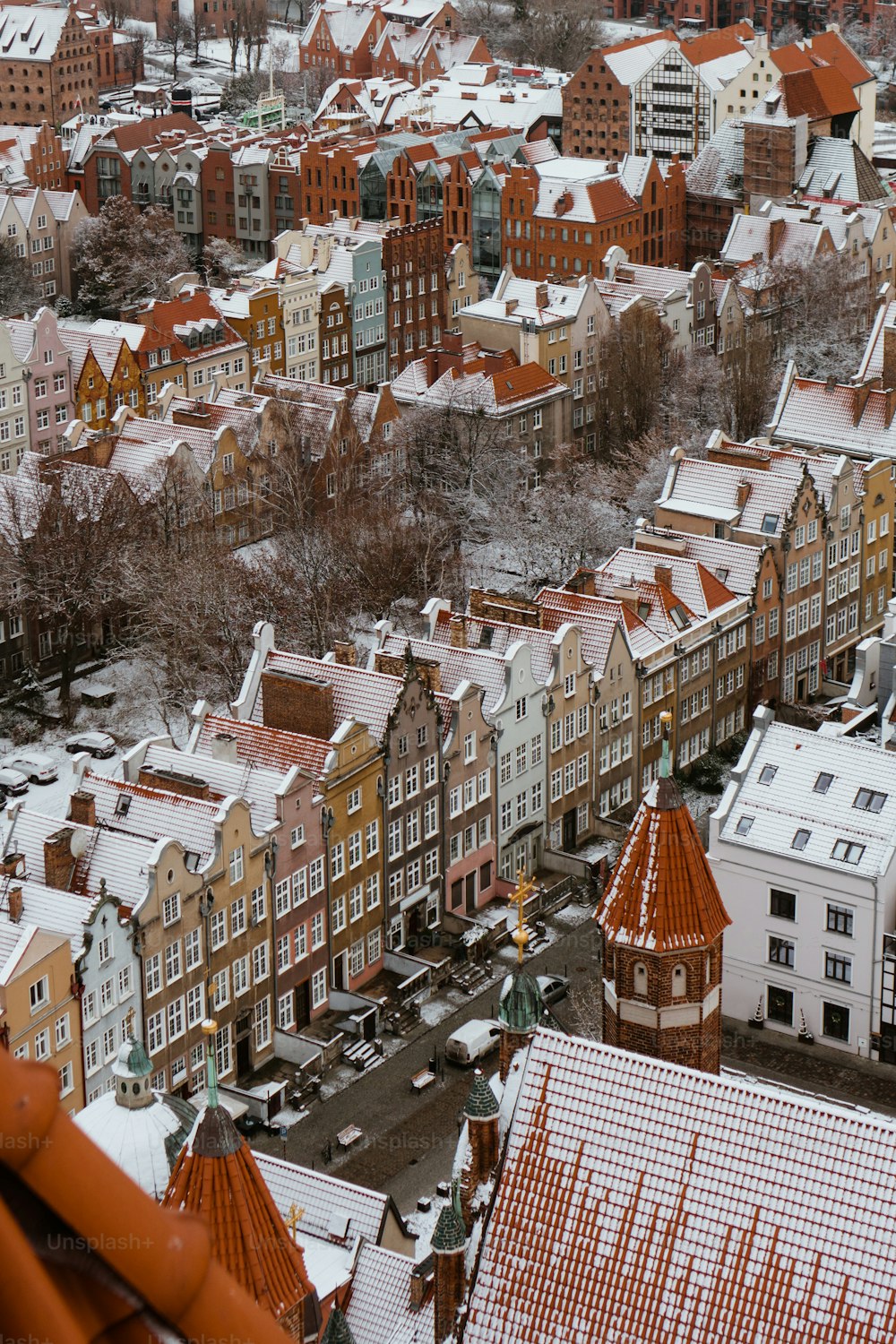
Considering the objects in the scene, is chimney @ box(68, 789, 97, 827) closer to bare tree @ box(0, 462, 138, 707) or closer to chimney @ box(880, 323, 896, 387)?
bare tree @ box(0, 462, 138, 707)

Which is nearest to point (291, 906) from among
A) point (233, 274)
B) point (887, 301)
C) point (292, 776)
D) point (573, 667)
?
point (292, 776)

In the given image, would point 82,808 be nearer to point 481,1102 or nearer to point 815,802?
point 815,802

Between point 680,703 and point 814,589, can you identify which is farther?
point 814,589

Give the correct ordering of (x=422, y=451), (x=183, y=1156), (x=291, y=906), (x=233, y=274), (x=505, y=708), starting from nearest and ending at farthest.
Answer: (x=183, y=1156)
(x=291, y=906)
(x=505, y=708)
(x=422, y=451)
(x=233, y=274)

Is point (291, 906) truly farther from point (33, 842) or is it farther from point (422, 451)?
point (422, 451)

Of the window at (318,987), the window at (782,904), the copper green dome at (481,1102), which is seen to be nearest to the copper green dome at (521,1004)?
the copper green dome at (481,1102)

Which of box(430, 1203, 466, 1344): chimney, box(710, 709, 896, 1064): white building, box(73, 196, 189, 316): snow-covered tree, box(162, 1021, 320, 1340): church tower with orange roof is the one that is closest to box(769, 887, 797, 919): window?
box(710, 709, 896, 1064): white building

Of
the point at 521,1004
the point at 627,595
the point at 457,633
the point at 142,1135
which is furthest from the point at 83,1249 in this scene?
the point at 627,595
